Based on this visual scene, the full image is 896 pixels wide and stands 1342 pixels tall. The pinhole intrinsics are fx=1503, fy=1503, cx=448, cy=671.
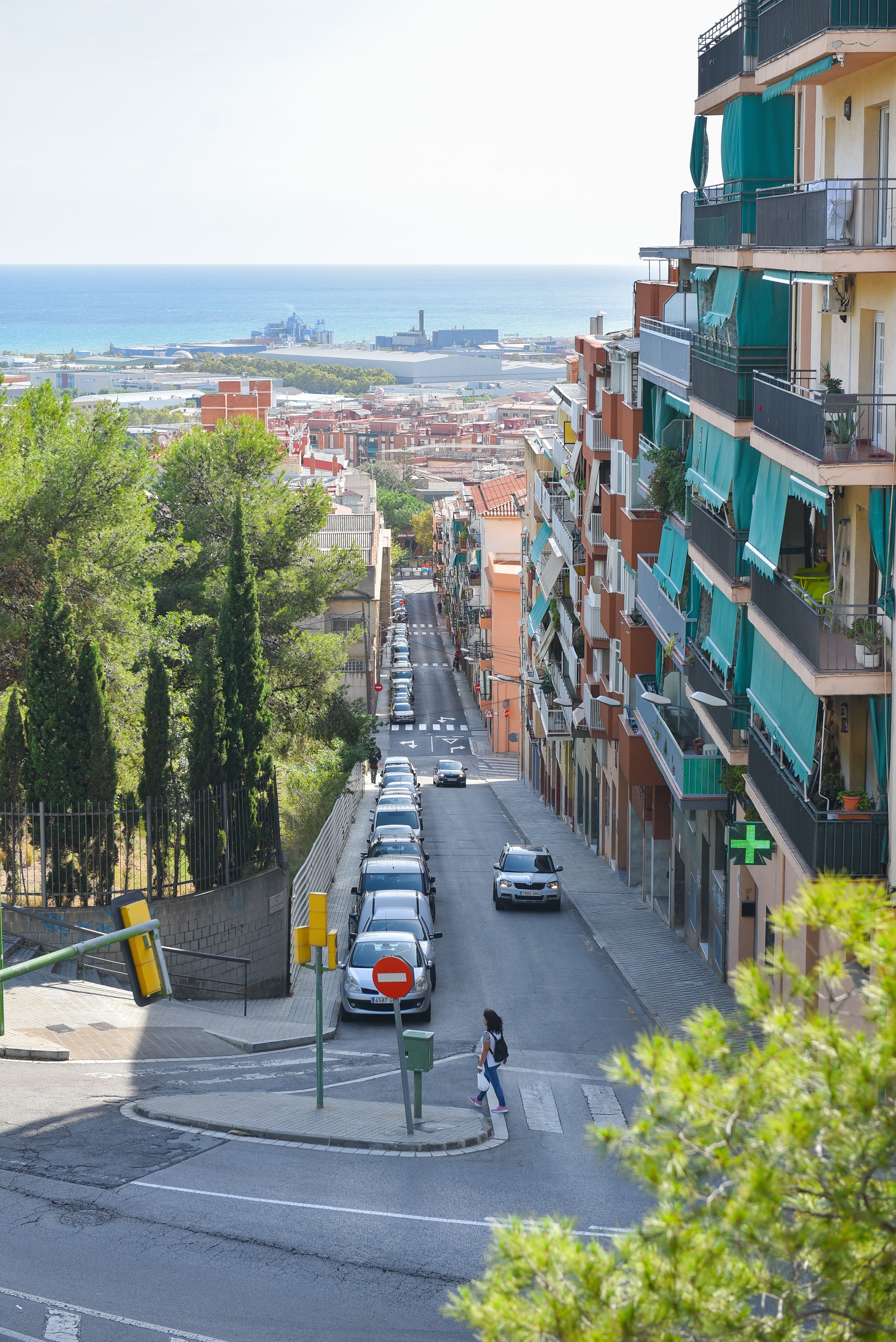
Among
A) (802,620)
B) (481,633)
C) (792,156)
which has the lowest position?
(481,633)

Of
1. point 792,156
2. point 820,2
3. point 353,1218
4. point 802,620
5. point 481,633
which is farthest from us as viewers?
point 481,633

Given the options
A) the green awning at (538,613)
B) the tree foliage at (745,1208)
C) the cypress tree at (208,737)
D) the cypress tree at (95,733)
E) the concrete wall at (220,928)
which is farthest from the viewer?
the green awning at (538,613)

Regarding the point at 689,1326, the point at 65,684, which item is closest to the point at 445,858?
the point at 65,684

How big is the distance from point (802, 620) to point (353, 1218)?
8.10 m

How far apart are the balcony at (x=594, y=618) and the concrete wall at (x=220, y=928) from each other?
1324cm

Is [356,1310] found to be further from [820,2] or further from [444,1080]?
[820,2]

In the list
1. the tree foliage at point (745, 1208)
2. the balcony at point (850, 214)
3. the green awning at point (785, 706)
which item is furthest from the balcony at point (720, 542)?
the tree foliage at point (745, 1208)

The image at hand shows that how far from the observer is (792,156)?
20812 millimetres

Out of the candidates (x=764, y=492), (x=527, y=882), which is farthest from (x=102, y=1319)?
(x=527, y=882)

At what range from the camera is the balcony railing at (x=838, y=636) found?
16016mm

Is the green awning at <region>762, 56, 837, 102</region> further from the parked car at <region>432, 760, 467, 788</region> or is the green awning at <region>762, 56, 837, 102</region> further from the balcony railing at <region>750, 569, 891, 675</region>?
the parked car at <region>432, 760, 467, 788</region>

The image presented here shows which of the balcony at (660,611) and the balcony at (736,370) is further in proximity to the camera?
the balcony at (660,611)

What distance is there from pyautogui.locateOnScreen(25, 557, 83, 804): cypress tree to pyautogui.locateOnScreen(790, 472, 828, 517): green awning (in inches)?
470

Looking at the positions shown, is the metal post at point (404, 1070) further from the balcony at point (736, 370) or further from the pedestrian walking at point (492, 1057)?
the balcony at point (736, 370)
